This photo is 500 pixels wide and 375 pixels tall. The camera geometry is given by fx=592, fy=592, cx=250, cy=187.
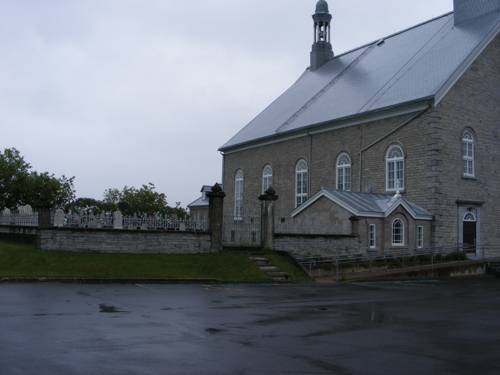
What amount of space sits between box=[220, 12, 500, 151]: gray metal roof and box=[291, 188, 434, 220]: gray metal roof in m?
5.15

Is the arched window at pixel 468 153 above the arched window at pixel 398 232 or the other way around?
above

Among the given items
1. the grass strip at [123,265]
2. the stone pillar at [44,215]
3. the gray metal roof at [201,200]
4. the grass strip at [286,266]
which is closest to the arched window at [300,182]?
the grass strip at [286,266]

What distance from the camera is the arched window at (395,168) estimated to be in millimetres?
30781

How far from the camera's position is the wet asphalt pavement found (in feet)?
24.2

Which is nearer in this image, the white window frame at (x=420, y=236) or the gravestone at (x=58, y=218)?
the gravestone at (x=58, y=218)

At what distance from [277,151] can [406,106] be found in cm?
1252

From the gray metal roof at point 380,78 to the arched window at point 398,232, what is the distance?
20.4 ft

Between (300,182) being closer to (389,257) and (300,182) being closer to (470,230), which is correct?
(470,230)

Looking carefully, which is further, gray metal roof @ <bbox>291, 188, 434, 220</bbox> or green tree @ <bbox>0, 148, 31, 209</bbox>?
green tree @ <bbox>0, 148, 31, 209</bbox>

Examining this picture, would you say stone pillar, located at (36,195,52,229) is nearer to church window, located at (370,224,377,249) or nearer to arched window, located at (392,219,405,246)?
church window, located at (370,224,377,249)

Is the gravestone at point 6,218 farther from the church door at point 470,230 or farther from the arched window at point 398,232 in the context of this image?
the church door at point 470,230

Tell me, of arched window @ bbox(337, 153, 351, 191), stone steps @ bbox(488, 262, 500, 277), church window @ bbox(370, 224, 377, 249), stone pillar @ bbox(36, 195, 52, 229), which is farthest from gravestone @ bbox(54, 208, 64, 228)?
stone steps @ bbox(488, 262, 500, 277)

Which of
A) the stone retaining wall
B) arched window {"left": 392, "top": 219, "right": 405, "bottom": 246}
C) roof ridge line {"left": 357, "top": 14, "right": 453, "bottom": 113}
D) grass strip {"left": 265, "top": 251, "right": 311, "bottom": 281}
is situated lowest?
grass strip {"left": 265, "top": 251, "right": 311, "bottom": 281}

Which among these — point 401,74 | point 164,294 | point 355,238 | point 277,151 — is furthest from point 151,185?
point 164,294
